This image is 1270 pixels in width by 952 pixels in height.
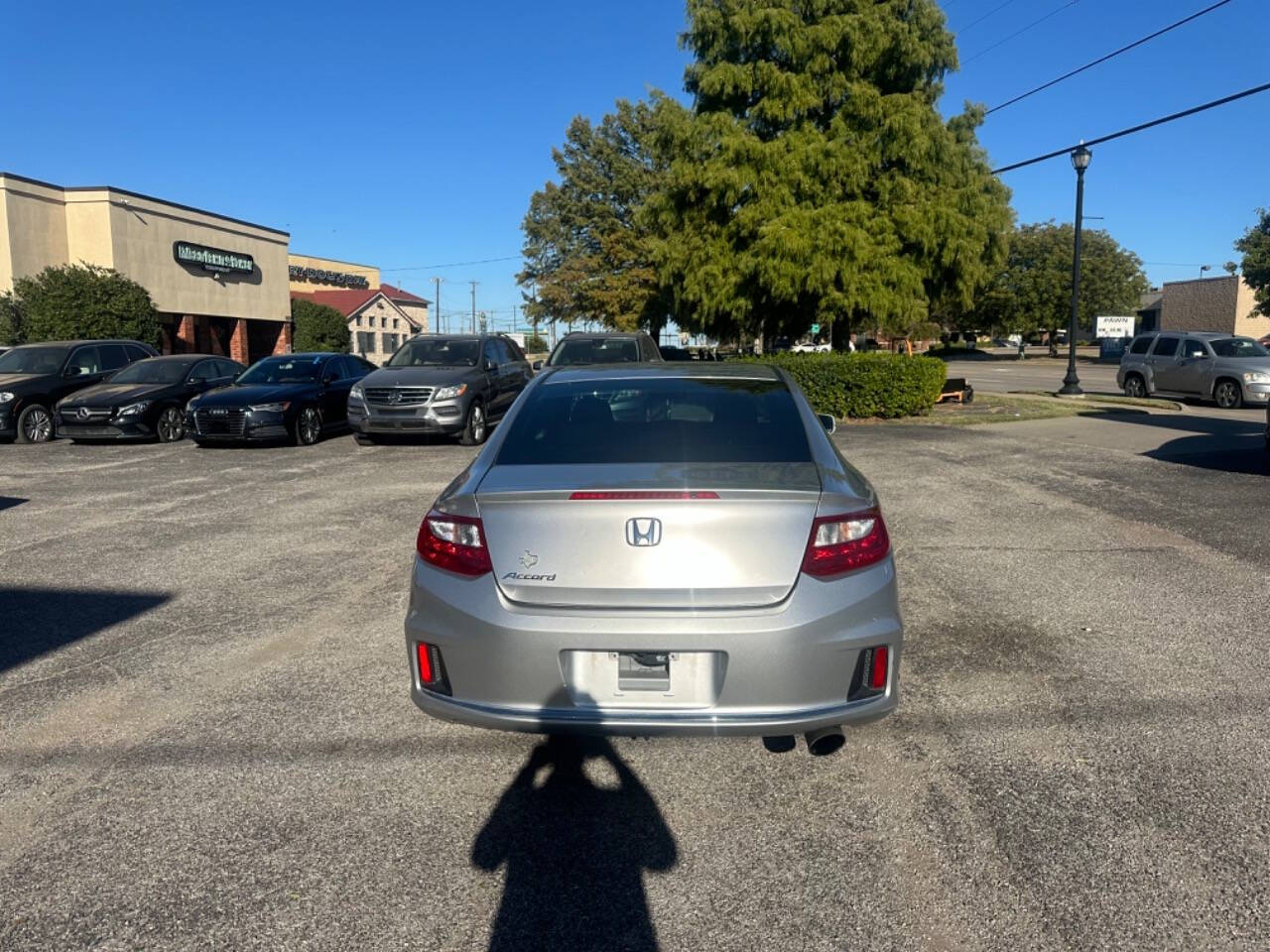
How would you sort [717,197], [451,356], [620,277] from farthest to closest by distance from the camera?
[620,277] < [717,197] < [451,356]

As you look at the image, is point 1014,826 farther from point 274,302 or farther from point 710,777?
point 274,302

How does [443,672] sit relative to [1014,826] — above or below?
above

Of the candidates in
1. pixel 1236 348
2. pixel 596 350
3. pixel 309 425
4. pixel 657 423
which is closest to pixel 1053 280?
pixel 1236 348

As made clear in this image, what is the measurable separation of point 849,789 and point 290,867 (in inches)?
77.7

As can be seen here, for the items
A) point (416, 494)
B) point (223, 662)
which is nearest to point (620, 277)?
point (416, 494)

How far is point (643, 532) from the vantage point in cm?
321

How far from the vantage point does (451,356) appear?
15.3 metres

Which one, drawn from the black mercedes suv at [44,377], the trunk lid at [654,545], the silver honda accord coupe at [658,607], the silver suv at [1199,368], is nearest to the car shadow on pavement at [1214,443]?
the silver suv at [1199,368]

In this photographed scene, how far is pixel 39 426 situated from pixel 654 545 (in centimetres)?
1601

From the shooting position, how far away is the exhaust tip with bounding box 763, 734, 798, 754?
12.6ft

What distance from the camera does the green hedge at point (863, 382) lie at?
17297 millimetres

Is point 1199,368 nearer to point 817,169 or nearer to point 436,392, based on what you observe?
point 817,169

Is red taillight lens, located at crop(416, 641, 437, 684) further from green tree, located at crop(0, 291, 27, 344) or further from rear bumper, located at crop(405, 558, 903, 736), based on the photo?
green tree, located at crop(0, 291, 27, 344)

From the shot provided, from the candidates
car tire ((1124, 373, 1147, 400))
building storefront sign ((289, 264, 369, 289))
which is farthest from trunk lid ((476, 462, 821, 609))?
building storefront sign ((289, 264, 369, 289))
